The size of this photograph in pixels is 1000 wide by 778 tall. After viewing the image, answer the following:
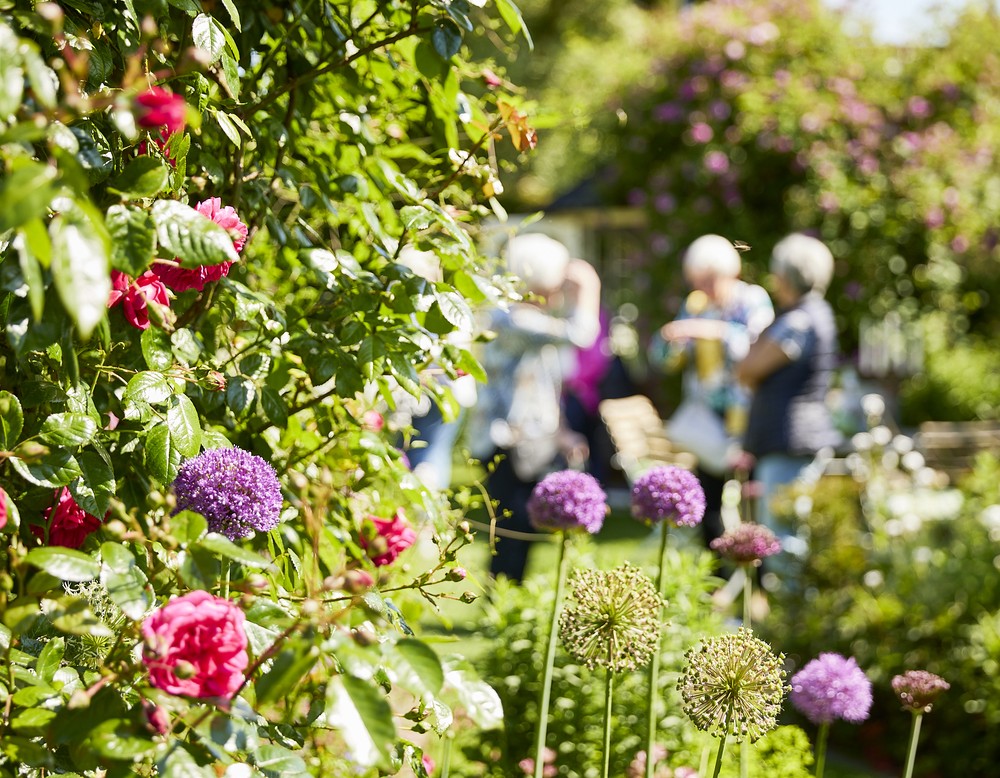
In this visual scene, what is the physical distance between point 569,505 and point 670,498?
0.16 meters

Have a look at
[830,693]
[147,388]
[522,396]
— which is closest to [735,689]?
[830,693]

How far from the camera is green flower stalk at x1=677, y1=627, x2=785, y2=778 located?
4.29 ft

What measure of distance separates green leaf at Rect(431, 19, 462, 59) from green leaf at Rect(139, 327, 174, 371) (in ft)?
1.74

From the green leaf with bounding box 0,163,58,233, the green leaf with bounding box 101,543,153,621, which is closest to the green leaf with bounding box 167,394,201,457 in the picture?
the green leaf with bounding box 101,543,153,621

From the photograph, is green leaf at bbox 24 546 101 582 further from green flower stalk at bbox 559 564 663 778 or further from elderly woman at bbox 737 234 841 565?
elderly woman at bbox 737 234 841 565

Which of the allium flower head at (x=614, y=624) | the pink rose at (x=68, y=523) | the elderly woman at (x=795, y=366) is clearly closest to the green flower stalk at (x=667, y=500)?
the allium flower head at (x=614, y=624)

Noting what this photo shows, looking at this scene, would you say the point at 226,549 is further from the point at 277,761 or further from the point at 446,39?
the point at 446,39

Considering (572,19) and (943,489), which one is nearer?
(943,489)

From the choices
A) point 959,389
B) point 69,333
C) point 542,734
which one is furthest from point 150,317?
point 959,389

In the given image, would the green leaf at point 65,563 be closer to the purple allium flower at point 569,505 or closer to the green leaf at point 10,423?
the green leaf at point 10,423

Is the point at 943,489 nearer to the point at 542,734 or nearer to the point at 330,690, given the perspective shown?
the point at 542,734

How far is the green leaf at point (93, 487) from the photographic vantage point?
1166 mm

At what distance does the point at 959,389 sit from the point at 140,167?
9037 millimetres

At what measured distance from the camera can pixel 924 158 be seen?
30.2 ft
